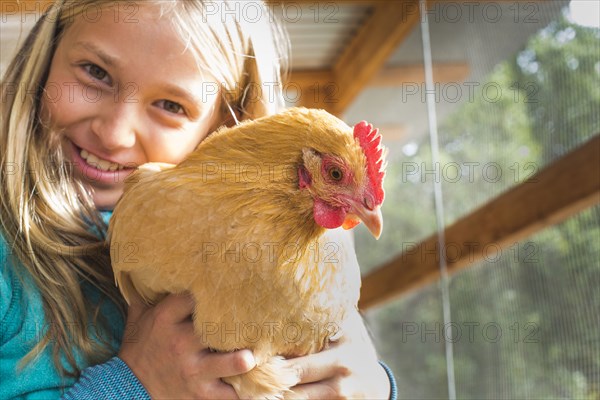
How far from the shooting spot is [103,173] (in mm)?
1316

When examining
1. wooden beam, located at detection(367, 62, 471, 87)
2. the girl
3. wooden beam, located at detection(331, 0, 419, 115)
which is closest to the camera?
the girl

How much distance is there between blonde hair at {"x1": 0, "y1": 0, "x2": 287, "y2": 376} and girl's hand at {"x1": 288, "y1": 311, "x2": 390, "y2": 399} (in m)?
0.40

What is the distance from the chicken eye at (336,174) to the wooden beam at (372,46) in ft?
4.75

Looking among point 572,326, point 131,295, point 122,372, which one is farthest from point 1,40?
point 572,326

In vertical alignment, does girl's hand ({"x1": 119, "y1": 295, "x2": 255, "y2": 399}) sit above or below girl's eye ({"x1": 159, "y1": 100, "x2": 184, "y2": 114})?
below

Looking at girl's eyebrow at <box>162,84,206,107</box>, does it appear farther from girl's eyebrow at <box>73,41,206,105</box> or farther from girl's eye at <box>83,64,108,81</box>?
girl's eye at <box>83,64,108,81</box>

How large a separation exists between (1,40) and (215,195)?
92cm

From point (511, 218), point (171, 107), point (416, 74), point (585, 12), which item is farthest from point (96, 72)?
point (416, 74)

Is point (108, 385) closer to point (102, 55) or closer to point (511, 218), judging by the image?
point (102, 55)

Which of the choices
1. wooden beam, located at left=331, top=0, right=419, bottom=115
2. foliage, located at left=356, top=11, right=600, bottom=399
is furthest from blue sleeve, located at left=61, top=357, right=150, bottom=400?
wooden beam, located at left=331, top=0, right=419, bottom=115

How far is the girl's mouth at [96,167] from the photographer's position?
4.31 feet

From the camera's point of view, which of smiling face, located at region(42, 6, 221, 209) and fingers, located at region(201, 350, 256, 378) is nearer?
fingers, located at region(201, 350, 256, 378)

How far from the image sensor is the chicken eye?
3.18ft

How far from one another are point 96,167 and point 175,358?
1.55ft
